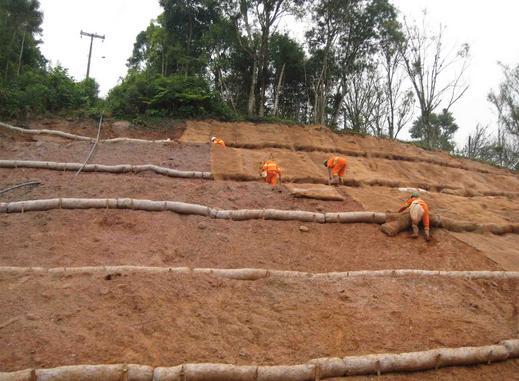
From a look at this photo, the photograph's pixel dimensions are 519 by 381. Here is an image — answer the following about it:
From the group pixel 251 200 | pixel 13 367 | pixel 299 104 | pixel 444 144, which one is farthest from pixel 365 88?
pixel 13 367

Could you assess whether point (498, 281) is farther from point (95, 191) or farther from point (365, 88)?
point (365, 88)

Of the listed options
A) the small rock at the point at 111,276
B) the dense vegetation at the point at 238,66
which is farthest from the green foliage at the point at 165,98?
the small rock at the point at 111,276

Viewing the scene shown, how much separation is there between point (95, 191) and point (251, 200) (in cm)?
309

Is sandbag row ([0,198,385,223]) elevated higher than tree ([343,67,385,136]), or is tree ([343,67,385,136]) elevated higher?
tree ([343,67,385,136])

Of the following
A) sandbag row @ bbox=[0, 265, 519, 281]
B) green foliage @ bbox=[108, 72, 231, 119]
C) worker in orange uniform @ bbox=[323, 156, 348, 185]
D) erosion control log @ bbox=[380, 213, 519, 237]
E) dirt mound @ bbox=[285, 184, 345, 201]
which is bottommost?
sandbag row @ bbox=[0, 265, 519, 281]

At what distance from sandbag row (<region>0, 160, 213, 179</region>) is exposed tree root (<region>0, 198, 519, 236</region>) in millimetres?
2504

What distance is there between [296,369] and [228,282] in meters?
1.71

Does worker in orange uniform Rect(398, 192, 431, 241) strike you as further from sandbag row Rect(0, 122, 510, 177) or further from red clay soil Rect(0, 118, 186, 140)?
red clay soil Rect(0, 118, 186, 140)

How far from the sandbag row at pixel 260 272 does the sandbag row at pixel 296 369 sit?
162cm

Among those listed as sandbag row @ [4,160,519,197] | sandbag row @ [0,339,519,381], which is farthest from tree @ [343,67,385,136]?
sandbag row @ [0,339,519,381]

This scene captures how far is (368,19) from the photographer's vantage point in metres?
21.5

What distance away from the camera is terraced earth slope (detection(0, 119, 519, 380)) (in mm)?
4488

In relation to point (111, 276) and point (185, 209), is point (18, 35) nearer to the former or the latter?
point (185, 209)

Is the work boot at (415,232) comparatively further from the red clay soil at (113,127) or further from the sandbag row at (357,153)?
the red clay soil at (113,127)
